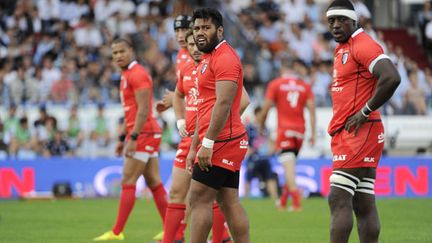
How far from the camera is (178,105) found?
11625mm

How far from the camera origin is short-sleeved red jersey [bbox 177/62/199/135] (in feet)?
36.6

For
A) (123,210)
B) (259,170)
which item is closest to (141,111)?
(123,210)

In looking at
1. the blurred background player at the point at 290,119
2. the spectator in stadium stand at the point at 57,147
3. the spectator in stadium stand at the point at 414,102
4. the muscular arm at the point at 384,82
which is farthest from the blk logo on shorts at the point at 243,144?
the spectator in stadium stand at the point at 414,102

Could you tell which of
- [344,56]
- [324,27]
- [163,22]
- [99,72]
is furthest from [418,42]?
[344,56]

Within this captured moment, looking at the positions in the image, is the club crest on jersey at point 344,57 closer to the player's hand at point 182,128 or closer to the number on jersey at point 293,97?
the player's hand at point 182,128

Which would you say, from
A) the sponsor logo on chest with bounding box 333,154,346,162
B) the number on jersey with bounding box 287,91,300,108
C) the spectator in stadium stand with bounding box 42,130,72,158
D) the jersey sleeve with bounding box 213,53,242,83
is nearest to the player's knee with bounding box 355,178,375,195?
the sponsor logo on chest with bounding box 333,154,346,162

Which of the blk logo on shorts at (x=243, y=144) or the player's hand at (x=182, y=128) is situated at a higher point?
the blk logo on shorts at (x=243, y=144)

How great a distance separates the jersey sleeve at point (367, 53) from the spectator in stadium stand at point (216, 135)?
1154 millimetres

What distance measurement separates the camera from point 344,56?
941 cm

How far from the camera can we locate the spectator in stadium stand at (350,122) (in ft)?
30.2

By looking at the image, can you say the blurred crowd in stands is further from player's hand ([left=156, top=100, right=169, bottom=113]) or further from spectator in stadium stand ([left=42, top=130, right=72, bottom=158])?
player's hand ([left=156, top=100, right=169, bottom=113])

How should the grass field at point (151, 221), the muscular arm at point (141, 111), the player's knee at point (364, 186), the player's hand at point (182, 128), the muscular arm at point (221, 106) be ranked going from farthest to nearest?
the grass field at point (151, 221)
the muscular arm at point (141, 111)
the player's hand at point (182, 128)
the player's knee at point (364, 186)
the muscular arm at point (221, 106)

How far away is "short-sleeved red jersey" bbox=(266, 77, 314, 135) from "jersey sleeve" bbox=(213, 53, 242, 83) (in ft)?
32.5

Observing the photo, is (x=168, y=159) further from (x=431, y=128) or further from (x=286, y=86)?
(x=431, y=128)
